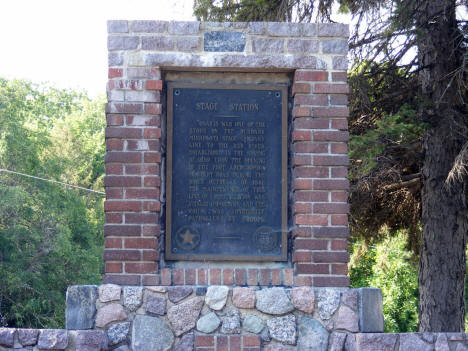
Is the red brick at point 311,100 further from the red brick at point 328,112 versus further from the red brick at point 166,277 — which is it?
the red brick at point 166,277

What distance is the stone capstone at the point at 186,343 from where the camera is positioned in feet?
14.5

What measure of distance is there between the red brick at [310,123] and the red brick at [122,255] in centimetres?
145

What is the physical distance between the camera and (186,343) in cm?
443

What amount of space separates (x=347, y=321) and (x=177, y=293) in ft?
3.82

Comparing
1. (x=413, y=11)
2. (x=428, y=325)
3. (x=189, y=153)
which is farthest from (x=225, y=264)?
(x=428, y=325)

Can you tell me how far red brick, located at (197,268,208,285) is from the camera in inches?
181

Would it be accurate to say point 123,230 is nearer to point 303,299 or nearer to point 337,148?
point 303,299

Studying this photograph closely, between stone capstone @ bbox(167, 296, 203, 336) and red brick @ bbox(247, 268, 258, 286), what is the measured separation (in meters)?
0.39

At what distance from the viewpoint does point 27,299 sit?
748 inches

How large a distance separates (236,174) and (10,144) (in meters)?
15.7

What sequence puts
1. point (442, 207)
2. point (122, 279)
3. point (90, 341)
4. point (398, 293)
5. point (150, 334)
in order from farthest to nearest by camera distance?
point (398, 293) < point (442, 207) < point (122, 279) < point (150, 334) < point (90, 341)

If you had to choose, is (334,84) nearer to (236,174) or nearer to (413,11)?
(236,174)

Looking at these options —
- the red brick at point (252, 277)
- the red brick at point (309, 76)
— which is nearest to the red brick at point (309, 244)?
the red brick at point (252, 277)

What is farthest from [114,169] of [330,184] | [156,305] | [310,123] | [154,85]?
[330,184]
